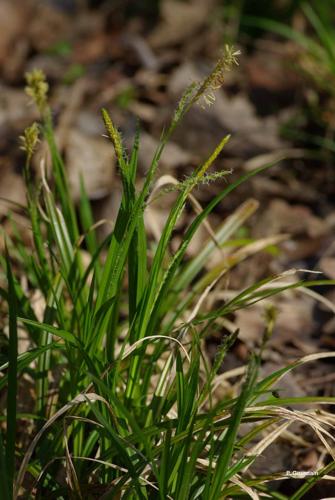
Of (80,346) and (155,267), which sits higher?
(155,267)

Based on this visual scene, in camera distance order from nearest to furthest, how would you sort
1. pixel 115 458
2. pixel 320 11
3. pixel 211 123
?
pixel 115 458, pixel 211 123, pixel 320 11

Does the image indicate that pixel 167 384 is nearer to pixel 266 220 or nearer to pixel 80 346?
pixel 80 346

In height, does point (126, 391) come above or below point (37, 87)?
below

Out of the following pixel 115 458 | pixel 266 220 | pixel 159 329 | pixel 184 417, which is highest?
pixel 266 220

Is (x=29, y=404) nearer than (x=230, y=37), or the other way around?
(x=29, y=404)

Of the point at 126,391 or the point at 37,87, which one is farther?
the point at 37,87

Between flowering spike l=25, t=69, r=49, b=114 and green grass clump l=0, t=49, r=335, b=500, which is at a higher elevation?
flowering spike l=25, t=69, r=49, b=114

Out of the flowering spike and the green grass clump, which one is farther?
the flowering spike

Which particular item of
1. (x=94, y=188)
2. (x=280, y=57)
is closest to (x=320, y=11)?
(x=280, y=57)

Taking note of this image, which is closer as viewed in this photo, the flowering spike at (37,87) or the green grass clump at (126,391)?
the green grass clump at (126,391)

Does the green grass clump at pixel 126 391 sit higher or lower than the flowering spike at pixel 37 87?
lower

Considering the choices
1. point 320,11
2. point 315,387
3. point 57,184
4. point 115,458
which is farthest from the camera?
point 320,11
